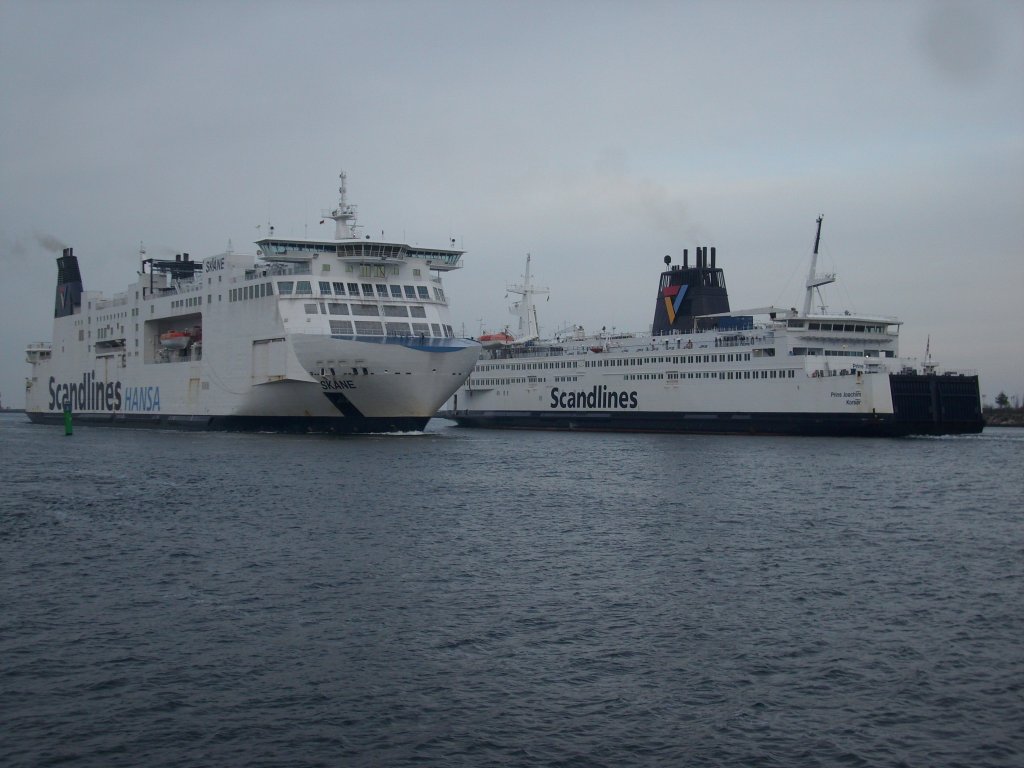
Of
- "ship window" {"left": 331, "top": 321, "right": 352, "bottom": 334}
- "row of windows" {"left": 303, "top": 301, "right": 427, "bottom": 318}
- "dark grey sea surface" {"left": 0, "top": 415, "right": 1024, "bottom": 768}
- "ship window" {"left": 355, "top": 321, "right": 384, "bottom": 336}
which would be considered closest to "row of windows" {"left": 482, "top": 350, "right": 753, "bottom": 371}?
"row of windows" {"left": 303, "top": 301, "right": 427, "bottom": 318}

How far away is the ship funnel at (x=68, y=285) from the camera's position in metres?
81.7

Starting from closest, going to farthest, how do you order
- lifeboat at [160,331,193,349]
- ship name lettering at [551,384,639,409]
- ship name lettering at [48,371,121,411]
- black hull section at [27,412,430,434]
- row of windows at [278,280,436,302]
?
black hull section at [27,412,430,434] < row of windows at [278,280,436,302] < lifeboat at [160,331,193,349] < ship name lettering at [551,384,639,409] < ship name lettering at [48,371,121,411]

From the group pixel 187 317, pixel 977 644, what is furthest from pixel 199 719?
pixel 187 317

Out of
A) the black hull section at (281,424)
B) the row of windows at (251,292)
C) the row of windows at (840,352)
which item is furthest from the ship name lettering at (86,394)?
the row of windows at (840,352)

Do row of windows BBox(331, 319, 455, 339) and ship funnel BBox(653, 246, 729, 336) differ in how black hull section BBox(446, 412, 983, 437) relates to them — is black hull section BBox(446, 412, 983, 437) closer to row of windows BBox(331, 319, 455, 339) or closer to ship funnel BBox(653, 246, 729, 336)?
ship funnel BBox(653, 246, 729, 336)

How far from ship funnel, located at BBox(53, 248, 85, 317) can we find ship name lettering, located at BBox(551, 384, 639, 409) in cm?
4050

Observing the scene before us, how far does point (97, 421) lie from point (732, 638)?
235 ft

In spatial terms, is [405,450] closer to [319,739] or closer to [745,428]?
[745,428]

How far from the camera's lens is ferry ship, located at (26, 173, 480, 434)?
163ft

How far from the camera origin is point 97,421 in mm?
76625

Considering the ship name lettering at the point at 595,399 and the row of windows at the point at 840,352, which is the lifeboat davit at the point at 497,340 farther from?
the row of windows at the point at 840,352

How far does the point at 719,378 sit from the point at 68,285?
54.7 m

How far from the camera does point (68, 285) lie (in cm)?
8250

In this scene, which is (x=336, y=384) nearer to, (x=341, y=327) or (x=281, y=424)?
(x=341, y=327)
